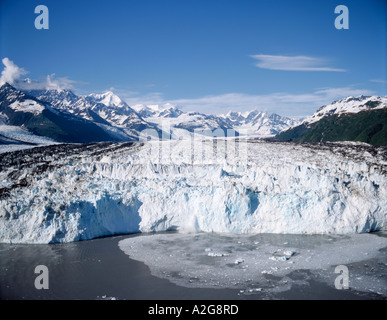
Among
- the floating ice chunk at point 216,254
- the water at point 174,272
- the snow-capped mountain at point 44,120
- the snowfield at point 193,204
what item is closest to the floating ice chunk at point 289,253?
the water at point 174,272

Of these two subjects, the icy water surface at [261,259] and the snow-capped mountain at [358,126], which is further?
the snow-capped mountain at [358,126]

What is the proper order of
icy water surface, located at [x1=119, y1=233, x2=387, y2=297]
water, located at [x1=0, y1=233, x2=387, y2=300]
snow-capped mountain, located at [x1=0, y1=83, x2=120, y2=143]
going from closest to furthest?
water, located at [x1=0, y1=233, x2=387, y2=300] < icy water surface, located at [x1=119, y1=233, x2=387, y2=297] < snow-capped mountain, located at [x1=0, y1=83, x2=120, y2=143]

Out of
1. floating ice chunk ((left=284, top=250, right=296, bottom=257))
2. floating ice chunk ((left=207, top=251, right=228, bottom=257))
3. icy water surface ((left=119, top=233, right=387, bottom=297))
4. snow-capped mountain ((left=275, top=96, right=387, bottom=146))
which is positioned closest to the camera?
icy water surface ((left=119, top=233, right=387, bottom=297))

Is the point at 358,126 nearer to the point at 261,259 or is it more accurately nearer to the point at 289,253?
the point at 289,253

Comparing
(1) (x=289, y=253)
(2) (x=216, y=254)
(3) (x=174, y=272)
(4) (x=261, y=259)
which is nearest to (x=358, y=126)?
(1) (x=289, y=253)

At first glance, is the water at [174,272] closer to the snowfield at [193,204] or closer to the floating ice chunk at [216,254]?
the floating ice chunk at [216,254]

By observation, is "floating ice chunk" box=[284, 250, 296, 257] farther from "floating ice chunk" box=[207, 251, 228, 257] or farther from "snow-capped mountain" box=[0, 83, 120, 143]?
"snow-capped mountain" box=[0, 83, 120, 143]

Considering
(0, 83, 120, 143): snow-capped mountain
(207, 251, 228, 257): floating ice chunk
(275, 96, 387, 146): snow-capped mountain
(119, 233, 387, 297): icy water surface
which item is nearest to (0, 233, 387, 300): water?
(119, 233, 387, 297): icy water surface

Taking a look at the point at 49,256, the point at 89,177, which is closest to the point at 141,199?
the point at 89,177

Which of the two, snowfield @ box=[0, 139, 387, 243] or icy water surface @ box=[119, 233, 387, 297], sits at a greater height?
snowfield @ box=[0, 139, 387, 243]
